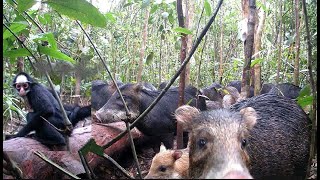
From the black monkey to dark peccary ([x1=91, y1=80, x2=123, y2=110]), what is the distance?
0.72 feet

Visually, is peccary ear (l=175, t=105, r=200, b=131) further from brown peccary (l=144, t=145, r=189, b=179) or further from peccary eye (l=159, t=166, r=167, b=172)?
peccary eye (l=159, t=166, r=167, b=172)

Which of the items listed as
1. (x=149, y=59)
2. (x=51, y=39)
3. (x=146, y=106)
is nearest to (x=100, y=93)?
(x=149, y=59)

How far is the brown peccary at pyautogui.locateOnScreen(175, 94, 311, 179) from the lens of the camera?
1739 millimetres

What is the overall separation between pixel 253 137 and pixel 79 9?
1.44 meters

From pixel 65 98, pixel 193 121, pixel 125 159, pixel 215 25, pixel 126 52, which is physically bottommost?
pixel 125 159

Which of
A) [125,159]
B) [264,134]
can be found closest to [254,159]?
[264,134]

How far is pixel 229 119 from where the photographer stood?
2023 mm

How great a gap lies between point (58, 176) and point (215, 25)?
9.58 ft

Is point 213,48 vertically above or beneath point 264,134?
above

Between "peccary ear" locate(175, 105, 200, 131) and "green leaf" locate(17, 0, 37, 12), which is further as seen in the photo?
"peccary ear" locate(175, 105, 200, 131)

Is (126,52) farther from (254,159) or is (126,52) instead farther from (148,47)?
(254,159)

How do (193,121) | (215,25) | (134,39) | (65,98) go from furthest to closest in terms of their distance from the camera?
(215,25) → (134,39) → (193,121) → (65,98)

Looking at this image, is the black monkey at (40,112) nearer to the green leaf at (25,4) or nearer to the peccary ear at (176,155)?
the green leaf at (25,4)

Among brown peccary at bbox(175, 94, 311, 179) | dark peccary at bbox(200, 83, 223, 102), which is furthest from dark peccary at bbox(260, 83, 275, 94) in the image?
brown peccary at bbox(175, 94, 311, 179)
